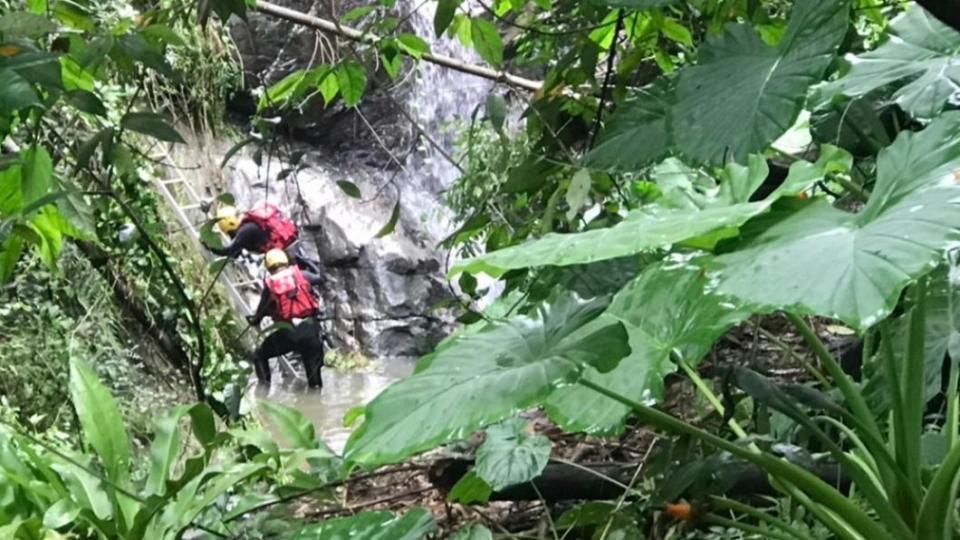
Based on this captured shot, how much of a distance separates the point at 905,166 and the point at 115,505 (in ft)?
3.73

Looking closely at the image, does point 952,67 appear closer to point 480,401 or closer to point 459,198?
point 480,401

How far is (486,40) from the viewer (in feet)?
4.81

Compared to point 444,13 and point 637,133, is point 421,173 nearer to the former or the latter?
point 444,13

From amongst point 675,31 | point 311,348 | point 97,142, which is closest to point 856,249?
point 97,142

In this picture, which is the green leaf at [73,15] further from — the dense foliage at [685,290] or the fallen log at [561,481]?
the fallen log at [561,481]

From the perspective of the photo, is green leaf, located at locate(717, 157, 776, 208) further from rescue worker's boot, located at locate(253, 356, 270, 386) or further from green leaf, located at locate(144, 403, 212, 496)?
rescue worker's boot, located at locate(253, 356, 270, 386)

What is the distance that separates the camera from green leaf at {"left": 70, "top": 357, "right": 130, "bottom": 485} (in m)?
1.42

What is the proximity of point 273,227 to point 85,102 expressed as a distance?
2.21m

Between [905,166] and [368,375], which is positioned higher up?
[905,166]

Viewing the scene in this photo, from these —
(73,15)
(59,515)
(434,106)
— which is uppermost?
(73,15)

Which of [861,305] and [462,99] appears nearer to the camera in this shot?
[861,305]

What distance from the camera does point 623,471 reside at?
112cm

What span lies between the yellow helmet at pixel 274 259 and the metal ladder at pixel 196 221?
19 cm

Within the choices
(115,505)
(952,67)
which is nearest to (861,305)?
(952,67)
